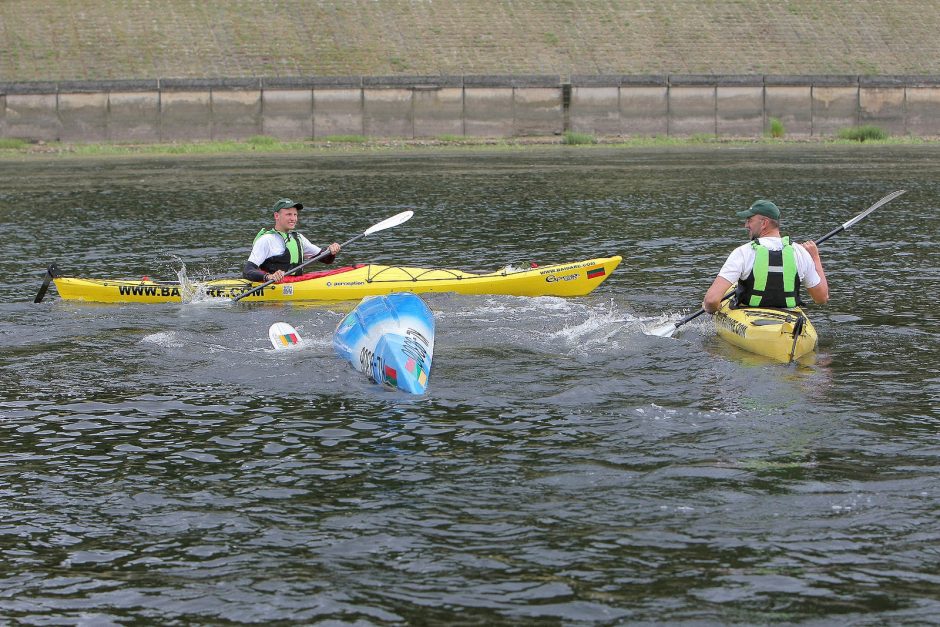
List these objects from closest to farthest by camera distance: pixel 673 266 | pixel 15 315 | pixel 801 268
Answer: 1. pixel 801 268
2. pixel 15 315
3. pixel 673 266

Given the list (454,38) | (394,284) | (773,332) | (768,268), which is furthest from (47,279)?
(454,38)

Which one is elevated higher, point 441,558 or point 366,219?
point 366,219

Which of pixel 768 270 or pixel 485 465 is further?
pixel 768 270

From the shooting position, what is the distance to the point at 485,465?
317 inches

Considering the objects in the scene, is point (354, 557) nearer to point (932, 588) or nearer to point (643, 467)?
point (643, 467)

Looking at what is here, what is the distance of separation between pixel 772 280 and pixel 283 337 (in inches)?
196

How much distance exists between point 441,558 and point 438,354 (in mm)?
5154

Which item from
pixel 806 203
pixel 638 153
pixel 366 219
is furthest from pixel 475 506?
pixel 638 153

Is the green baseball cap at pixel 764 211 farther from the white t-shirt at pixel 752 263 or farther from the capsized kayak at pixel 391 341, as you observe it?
the capsized kayak at pixel 391 341

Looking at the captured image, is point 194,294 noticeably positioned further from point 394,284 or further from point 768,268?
point 768,268

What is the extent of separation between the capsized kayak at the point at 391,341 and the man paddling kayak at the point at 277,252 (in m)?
3.79

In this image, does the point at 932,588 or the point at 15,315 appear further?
the point at 15,315

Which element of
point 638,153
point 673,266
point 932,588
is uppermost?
point 638,153

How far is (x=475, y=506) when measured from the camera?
7258 mm
